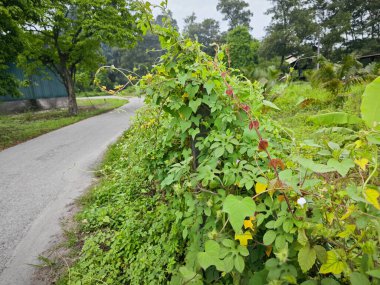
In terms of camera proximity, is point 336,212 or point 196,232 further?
point 196,232

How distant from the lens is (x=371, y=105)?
4.30 ft

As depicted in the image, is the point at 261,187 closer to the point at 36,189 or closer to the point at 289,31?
the point at 36,189

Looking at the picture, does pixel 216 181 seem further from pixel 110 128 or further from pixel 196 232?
pixel 110 128

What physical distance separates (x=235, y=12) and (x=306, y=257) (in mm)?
67427

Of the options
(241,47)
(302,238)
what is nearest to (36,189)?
(302,238)

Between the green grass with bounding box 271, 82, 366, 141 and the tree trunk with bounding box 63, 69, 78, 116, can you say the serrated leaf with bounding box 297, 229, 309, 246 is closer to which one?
the green grass with bounding box 271, 82, 366, 141

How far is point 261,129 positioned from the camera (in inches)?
67.9

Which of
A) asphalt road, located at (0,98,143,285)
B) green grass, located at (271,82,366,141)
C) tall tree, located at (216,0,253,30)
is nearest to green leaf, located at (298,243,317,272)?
asphalt road, located at (0,98,143,285)

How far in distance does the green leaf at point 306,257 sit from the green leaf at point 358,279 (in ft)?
0.51

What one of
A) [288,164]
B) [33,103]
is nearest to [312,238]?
[288,164]

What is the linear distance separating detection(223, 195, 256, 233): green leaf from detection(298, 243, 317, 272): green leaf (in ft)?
0.92

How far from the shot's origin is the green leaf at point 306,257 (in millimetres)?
1060

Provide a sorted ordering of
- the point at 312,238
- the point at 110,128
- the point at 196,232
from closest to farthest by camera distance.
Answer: the point at 312,238 → the point at 196,232 → the point at 110,128

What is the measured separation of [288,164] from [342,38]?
Result: 37962mm
